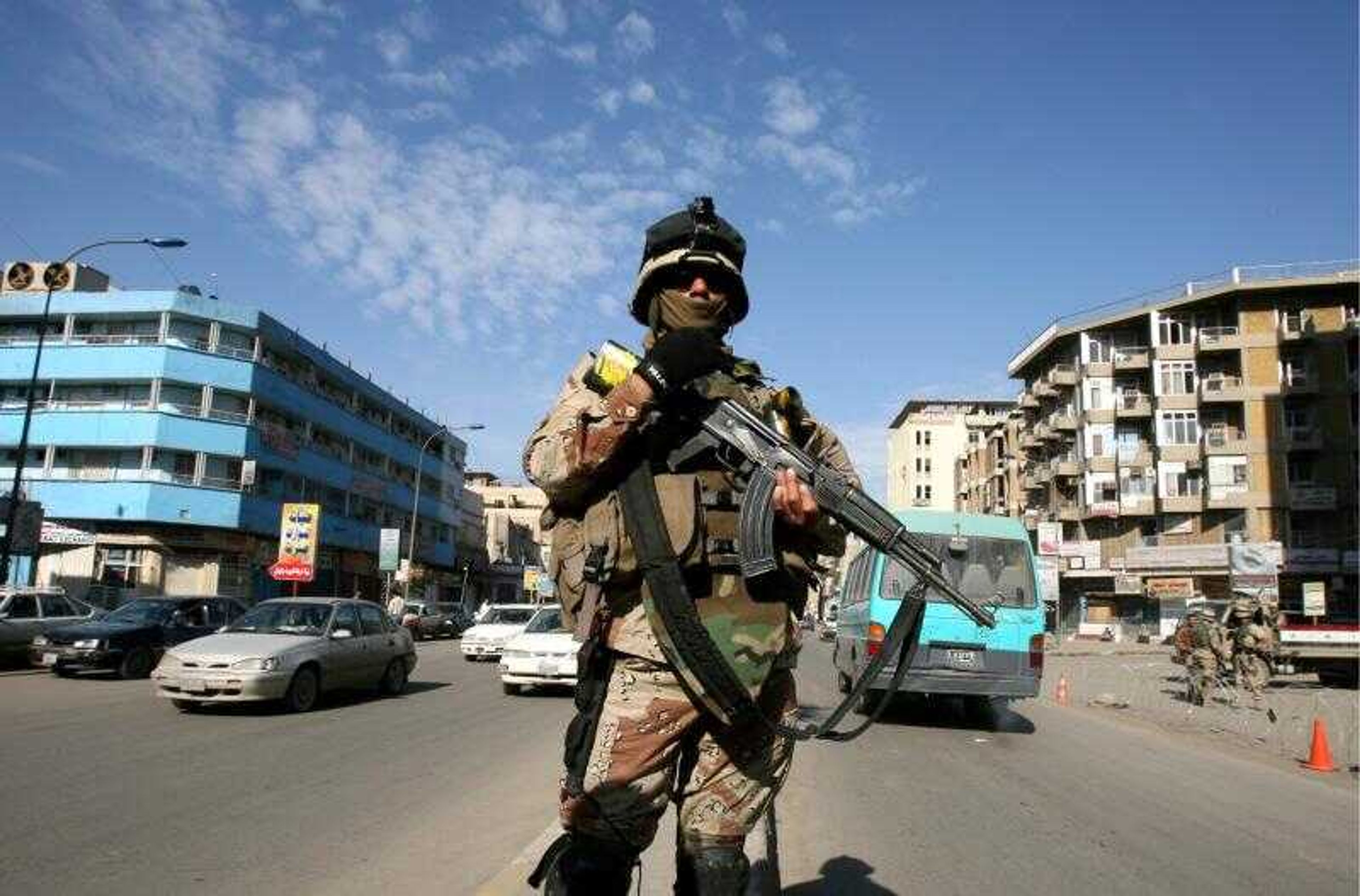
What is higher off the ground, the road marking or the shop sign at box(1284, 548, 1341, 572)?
the shop sign at box(1284, 548, 1341, 572)

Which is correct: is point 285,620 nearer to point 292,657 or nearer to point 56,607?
point 292,657

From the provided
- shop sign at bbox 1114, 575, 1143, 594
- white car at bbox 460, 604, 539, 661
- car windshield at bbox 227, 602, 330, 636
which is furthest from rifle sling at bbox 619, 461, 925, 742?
shop sign at bbox 1114, 575, 1143, 594

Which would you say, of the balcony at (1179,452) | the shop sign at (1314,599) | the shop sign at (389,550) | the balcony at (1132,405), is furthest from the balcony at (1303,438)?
the shop sign at (389,550)

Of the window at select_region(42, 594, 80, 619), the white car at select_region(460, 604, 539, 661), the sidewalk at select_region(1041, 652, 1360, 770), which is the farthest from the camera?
the white car at select_region(460, 604, 539, 661)

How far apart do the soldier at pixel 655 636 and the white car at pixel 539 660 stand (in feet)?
37.2

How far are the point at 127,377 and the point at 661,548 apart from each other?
4438cm

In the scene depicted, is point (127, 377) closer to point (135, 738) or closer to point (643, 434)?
point (135, 738)

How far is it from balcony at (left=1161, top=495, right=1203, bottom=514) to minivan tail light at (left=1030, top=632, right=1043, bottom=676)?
47.0 m

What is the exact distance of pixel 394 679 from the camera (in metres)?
14.1

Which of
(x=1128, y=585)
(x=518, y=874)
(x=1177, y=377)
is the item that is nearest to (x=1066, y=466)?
Result: (x=1177, y=377)

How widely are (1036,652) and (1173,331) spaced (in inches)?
2018

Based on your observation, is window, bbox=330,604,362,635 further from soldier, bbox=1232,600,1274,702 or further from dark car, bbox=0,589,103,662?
soldier, bbox=1232,600,1274,702

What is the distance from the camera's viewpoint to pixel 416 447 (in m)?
66.1

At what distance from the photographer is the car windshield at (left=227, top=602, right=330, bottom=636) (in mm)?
12422
